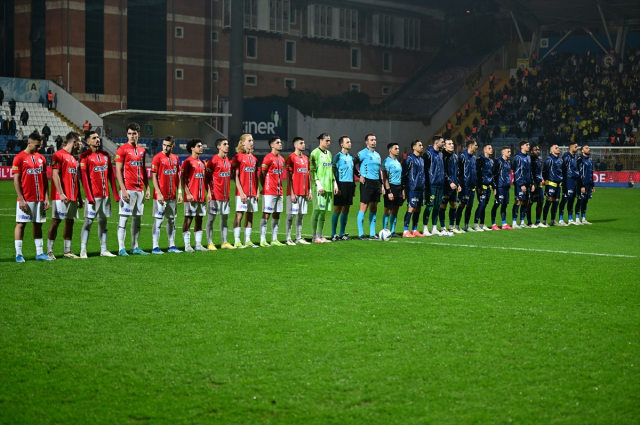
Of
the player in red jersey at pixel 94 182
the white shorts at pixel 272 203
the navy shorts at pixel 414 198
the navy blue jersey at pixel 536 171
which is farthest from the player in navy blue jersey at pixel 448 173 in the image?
the player in red jersey at pixel 94 182

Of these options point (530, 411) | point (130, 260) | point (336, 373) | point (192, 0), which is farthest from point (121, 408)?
point (192, 0)

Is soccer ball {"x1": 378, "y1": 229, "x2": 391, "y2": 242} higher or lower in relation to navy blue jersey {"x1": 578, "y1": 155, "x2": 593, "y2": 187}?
lower

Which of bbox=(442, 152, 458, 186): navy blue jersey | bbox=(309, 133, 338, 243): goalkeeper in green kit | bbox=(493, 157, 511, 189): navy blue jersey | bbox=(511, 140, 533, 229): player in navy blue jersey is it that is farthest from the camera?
bbox=(511, 140, 533, 229): player in navy blue jersey

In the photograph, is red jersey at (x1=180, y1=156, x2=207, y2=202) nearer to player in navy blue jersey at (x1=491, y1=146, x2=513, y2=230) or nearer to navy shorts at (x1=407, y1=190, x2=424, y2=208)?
navy shorts at (x1=407, y1=190, x2=424, y2=208)

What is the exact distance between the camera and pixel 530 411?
5.10 metres

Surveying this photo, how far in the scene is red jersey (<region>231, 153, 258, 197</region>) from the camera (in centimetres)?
1359

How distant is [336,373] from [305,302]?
270 cm

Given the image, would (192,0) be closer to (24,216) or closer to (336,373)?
(24,216)

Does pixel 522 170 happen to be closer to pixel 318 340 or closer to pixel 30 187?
pixel 30 187

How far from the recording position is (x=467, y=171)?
17.3 m

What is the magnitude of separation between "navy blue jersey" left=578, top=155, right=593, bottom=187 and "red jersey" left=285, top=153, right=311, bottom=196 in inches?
364

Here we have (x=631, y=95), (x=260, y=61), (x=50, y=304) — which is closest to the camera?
(x=50, y=304)

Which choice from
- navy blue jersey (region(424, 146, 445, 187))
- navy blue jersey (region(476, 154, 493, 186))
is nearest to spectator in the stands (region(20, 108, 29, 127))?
navy blue jersey (region(476, 154, 493, 186))

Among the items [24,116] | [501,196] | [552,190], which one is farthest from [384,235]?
[24,116]
